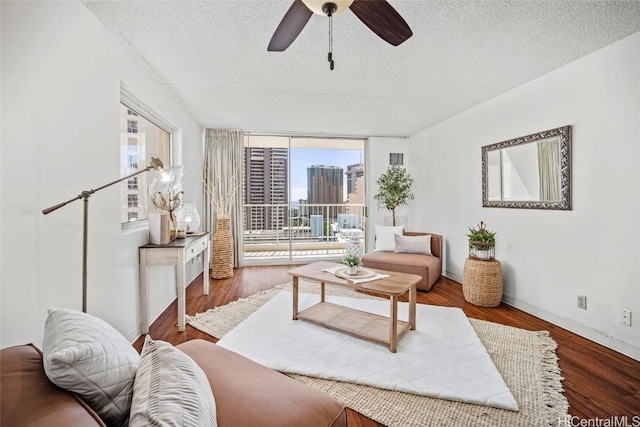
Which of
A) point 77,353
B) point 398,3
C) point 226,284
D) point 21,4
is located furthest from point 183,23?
point 226,284


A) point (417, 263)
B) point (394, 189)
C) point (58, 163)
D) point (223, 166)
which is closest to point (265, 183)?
point (223, 166)

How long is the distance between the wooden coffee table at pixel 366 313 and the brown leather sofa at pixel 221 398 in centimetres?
119

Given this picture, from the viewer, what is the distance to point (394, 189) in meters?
5.07

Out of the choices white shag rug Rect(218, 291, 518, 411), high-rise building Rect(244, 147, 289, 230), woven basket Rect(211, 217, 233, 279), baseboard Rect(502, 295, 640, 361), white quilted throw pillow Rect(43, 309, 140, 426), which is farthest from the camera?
high-rise building Rect(244, 147, 289, 230)

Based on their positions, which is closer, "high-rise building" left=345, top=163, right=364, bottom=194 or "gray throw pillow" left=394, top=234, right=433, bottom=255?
"gray throw pillow" left=394, top=234, right=433, bottom=255

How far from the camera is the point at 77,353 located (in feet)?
2.66

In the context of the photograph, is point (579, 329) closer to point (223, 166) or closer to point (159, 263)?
point (159, 263)

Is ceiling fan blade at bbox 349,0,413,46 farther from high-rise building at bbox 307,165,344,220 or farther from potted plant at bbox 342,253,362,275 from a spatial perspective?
high-rise building at bbox 307,165,344,220

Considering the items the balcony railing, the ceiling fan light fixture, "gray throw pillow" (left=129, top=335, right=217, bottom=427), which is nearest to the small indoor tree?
the balcony railing

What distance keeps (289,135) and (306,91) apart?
215 centimetres

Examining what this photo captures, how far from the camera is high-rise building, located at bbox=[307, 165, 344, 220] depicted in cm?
585

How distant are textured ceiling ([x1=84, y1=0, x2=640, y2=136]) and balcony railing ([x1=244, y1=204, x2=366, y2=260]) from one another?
242cm

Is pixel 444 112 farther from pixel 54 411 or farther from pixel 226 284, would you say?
pixel 54 411

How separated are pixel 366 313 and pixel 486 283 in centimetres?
138
